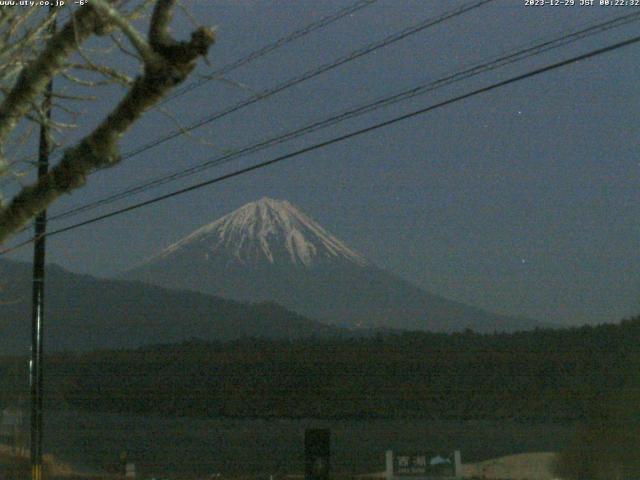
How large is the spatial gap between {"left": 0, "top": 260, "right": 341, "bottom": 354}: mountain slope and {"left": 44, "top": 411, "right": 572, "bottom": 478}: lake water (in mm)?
25233

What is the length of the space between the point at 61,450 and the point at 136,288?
2202 inches

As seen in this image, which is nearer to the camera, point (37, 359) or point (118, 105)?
A: point (118, 105)

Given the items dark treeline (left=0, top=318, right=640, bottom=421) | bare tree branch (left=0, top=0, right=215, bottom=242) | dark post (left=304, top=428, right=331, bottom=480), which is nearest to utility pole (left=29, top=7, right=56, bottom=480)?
dark post (left=304, top=428, right=331, bottom=480)

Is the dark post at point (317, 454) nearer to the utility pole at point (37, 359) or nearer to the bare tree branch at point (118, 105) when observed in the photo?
the utility pole at point (37, 359)

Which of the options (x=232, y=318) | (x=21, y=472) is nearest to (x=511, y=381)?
(x=21, y=472)

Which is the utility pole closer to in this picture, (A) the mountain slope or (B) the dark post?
(B) the dark post

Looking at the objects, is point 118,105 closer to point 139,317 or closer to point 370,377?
point 370,377

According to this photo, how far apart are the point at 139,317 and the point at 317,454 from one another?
2535 inches

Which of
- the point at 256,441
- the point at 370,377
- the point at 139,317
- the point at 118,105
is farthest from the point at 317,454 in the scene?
the point at 139,317

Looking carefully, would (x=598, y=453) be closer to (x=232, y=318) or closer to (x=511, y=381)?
(x=511, y=381)

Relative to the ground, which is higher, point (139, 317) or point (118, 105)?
point (139, 317)

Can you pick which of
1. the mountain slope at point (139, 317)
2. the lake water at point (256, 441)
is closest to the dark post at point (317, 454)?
the lake water at point (256, 441)

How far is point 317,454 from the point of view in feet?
71.1

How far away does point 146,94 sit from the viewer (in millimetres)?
4941
